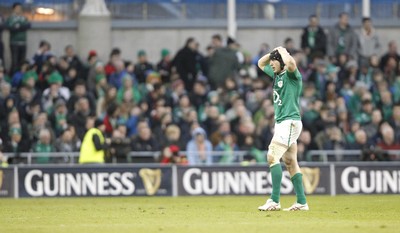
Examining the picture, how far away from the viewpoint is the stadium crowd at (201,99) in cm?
2741

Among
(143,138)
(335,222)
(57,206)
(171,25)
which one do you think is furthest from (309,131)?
(335,222)

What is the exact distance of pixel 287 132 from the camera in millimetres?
18234

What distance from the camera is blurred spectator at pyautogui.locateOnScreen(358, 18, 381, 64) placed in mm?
31031

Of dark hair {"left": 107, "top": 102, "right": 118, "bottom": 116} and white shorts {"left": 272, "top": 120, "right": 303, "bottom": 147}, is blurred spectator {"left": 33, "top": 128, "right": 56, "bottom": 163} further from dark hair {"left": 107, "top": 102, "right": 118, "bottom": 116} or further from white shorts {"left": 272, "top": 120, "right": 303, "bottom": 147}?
white shorts {"left": 272, "top": 120, "right": 303, "bottom": 147}

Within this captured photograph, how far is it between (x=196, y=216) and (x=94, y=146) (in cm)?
740

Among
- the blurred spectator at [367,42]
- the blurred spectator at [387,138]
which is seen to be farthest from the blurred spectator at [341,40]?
the blurred spectator at [387,138]

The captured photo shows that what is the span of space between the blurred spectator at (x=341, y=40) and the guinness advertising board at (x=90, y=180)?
23.1 ft

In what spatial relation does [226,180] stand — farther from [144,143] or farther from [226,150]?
[144,143]

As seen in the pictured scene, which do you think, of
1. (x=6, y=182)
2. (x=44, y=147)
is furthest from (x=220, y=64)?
(x=6, y=182)

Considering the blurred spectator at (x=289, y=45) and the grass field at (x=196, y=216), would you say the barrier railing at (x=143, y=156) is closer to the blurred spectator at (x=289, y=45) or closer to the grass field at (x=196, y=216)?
the grass field at (x=196, y=216)

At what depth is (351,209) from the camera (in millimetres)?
19766

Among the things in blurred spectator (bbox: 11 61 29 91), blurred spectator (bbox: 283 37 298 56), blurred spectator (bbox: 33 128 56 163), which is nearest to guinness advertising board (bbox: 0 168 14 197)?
blurred spectator (bbox: 33 128 56 163)

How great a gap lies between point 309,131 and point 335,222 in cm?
1172

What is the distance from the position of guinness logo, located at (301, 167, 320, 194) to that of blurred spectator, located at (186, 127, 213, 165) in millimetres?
2367
